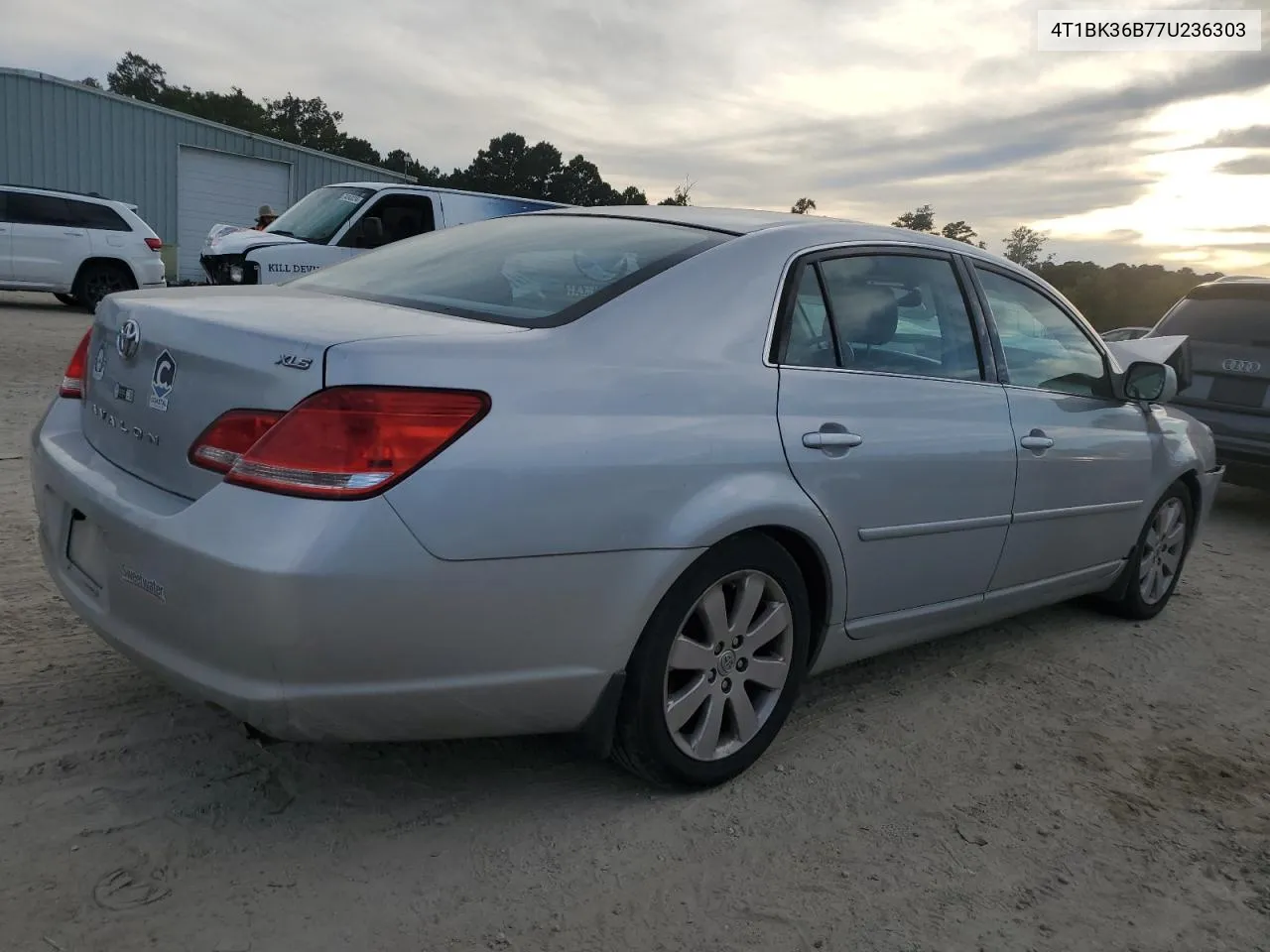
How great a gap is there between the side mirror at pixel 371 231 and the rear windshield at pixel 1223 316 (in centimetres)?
772

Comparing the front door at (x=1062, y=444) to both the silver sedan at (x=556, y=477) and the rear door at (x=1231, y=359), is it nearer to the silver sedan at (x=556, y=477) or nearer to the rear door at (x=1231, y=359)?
the silver sedan at (x=556, y=477)

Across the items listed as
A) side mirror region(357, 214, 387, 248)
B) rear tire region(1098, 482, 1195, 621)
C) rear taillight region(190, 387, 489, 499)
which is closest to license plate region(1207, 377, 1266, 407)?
rear tire region(1098, 482, 1195, 621)

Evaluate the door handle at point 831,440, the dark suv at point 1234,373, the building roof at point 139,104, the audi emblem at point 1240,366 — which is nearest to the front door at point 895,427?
the door handle at point 831,440

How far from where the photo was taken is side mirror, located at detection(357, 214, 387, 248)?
11531 mm

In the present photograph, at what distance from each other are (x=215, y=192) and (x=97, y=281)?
372 inches

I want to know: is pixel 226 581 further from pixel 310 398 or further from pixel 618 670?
pixel 618 670

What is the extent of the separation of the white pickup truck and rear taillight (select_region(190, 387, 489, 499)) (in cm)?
919

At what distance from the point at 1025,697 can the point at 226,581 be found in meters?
2.79

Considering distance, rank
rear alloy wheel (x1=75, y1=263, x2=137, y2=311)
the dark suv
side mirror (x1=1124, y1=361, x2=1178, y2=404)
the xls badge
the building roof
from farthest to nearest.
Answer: the building roof < rear alloy wheel (x1=75, y1=263, x2=137, y2=311) < the dark suv < side mirror (x1=1124, y1=361, x2=1178, y2=404) < the xls badge

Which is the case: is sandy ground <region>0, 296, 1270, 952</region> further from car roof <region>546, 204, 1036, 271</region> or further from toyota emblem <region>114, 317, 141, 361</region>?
car roof <region>546, 204, 1036, 271</region>

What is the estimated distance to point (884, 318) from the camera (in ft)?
10.8

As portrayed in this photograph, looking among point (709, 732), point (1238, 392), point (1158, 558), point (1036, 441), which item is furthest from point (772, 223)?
point (1238, 392)

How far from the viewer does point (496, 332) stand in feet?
7.88

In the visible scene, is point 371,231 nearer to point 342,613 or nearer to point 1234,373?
point 1234,373
